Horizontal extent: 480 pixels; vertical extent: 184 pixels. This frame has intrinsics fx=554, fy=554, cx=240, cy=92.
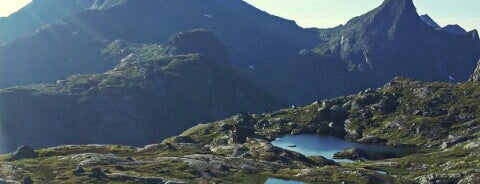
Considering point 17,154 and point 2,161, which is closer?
point 2,161

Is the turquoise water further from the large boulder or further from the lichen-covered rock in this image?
the large boulder

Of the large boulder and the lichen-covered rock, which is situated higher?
the large boulder

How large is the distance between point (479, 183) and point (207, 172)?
6988 centimetres

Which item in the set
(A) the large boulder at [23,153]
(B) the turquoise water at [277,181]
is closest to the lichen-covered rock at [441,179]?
(B) the turquoise water at [277,181]

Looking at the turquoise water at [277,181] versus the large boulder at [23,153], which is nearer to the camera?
the turquoise water at [277,181]

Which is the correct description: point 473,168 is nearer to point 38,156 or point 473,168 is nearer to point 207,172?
point 207,172

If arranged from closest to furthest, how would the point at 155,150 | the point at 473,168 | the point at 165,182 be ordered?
the point at 165,182 → the point at 473,168 → the point at 155,150

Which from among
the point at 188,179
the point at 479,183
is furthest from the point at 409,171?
the point at 188,179

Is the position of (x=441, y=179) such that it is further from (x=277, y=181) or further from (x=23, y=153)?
(x=23, y=153)

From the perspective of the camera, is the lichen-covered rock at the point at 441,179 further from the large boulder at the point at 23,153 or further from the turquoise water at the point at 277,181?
the large boulder at the point at 23,153

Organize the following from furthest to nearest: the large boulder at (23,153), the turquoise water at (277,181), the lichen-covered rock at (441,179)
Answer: the large boulder at (23,153)
the lichen-covered rock at (441,179)
the turquoise water at (277,181)

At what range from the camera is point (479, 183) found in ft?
463

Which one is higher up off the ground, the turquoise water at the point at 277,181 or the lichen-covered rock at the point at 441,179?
the turquoise water at the point at 277,181

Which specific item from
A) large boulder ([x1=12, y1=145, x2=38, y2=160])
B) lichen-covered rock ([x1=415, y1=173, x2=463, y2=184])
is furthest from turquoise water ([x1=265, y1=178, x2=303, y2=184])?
large boulder ([x1=12, y1=145, x2=38, y2=160])
